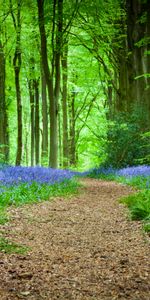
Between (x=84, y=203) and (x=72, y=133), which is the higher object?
(x=72, y=133)

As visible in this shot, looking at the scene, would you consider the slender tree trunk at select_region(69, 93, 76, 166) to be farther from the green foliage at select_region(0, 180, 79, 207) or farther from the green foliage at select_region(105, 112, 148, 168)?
the green foliage at select_region(0, 180, 79, 207)

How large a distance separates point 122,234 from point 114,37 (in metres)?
16.5

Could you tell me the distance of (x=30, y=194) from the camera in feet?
27.0

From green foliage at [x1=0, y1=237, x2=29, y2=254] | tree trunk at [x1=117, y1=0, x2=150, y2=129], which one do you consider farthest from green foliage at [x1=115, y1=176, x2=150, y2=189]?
green foliage at [x1=0, y1=237, x2=29, y2=254]

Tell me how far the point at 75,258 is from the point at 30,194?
4068 millimetres

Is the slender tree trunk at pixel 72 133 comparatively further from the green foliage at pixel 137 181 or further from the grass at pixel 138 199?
the green foliage at pixel 137 181

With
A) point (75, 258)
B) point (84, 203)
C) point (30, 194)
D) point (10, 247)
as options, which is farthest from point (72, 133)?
point (75, 258)

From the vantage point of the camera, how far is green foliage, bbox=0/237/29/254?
14.5ft

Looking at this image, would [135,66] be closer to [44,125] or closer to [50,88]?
[50,88]

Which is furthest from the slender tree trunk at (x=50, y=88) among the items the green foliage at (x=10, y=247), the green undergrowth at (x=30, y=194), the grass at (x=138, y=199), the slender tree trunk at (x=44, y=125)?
the green foliage at (x=10, y=247)

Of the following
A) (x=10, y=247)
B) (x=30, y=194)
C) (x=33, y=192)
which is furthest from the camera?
(x=33, y=192)

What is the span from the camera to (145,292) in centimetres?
324

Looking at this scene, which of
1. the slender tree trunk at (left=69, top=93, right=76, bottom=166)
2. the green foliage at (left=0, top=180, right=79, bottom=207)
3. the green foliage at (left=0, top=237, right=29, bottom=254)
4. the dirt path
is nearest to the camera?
the dirt path

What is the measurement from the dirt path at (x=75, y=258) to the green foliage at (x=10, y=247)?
0.12 m
